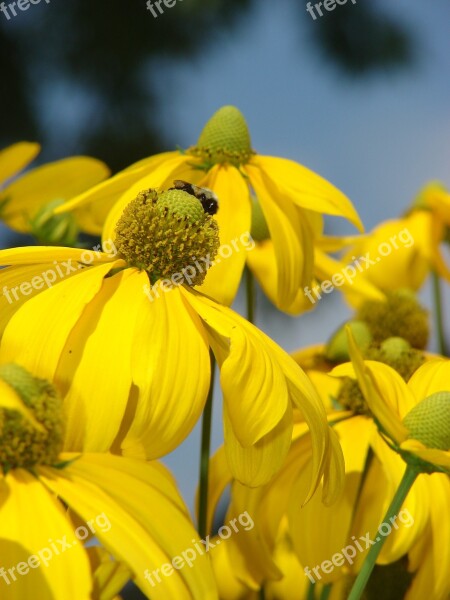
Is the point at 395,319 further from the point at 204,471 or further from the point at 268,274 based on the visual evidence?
the point at 204,471

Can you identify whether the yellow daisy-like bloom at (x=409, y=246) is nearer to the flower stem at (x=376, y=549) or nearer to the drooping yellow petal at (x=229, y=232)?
the drooping yellow petal at (x=229, y=232)

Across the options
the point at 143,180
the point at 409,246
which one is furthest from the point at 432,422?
the point at 409,246

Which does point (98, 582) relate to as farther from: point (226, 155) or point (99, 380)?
point (226, 155)

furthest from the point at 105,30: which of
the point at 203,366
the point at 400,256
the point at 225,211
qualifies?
the point at 203,366

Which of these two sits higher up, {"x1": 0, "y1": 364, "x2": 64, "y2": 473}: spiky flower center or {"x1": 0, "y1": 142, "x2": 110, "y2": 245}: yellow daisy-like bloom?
{"x1": 0, "y1": 142, "x2": 110, "y2": 245}: yellow daisy-like bloom

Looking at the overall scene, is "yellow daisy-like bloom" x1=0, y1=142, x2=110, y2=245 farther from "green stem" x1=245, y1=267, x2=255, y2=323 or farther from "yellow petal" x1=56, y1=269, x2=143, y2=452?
"yellow petal" x1=56, y1=269, x2=143, y2=452

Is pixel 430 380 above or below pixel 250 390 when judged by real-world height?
below

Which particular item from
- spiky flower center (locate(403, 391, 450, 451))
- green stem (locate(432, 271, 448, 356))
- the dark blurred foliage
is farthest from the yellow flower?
the dark blurred foliage
